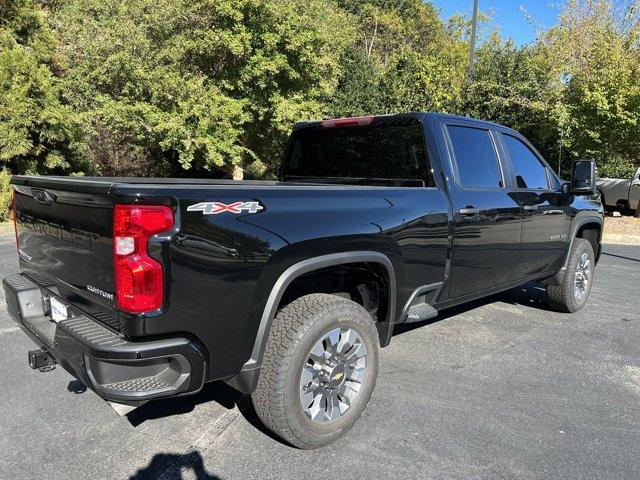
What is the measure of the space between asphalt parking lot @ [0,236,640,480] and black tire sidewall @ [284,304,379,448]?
11 centimetres

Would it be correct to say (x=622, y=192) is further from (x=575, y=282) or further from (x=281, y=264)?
(x=281, y=264)

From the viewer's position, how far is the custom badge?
90.7 inches

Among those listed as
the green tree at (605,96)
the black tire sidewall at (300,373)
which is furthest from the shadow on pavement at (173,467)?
the green tree at (605,96)

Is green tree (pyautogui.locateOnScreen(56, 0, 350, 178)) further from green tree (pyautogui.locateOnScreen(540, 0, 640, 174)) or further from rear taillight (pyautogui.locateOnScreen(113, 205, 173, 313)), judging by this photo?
rear taillight (pyautogui.locateOnScreen(113, 205, 173, 313))

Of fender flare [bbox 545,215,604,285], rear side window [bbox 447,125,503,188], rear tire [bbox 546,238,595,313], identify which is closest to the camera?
rear side window [bbox 447,125,503,188]

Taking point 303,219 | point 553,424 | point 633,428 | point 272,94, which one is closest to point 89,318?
point 303,219

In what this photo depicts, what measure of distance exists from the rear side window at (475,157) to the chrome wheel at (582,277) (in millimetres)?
2096

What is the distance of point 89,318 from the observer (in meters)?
2.58

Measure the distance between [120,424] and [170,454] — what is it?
20.2 inches

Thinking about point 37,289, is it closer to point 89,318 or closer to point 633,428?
point 89,318

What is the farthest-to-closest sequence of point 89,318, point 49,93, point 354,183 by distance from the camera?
point 49,93
point 354,183
point 89,318

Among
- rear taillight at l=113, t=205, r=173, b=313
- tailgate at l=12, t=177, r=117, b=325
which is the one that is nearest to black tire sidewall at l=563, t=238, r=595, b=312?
rear taillight at l=113, t=205, r=173, b=313

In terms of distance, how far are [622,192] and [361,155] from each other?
1363cm

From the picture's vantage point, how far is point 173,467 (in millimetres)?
2730
